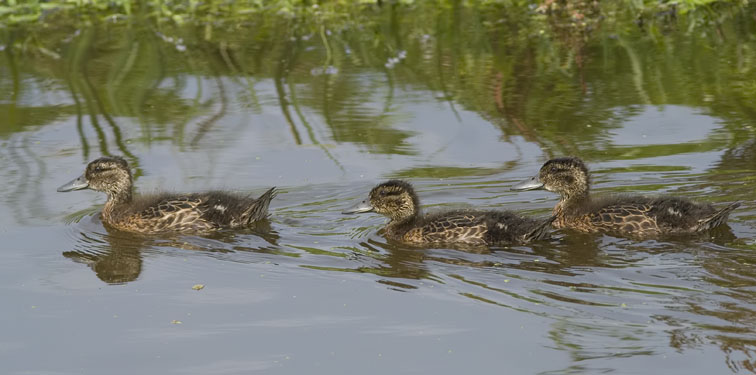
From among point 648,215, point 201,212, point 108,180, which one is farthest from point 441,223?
point 108,180

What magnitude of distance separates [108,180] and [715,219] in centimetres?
453

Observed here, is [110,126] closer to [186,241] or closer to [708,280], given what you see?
[186,241]

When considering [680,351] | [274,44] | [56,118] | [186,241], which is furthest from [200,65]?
[680,351]

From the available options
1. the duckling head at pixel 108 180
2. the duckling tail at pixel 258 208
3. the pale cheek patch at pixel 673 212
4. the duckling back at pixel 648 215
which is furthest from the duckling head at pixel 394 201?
the duckling head at pixel 108 180

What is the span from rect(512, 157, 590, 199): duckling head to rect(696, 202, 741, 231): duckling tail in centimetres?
102

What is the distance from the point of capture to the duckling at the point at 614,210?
827 cm

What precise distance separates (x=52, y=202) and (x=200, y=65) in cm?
428

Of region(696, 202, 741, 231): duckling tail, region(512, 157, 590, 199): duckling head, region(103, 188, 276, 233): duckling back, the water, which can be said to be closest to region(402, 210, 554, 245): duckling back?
the water

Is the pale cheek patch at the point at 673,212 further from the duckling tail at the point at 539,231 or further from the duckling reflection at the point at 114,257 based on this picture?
the duckling reflection at the point at 114,257

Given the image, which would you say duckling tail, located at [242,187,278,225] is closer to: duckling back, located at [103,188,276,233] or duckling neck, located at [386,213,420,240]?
duckling back, located at [103,188,276,233]

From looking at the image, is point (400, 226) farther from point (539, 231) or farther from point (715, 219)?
point (715, 219)

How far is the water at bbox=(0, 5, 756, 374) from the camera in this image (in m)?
6.25

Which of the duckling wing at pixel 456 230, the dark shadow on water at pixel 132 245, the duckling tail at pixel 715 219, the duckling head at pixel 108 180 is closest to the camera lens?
the dark shadow on water at pixel 132 245

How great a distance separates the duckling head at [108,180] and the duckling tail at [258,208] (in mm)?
1178
